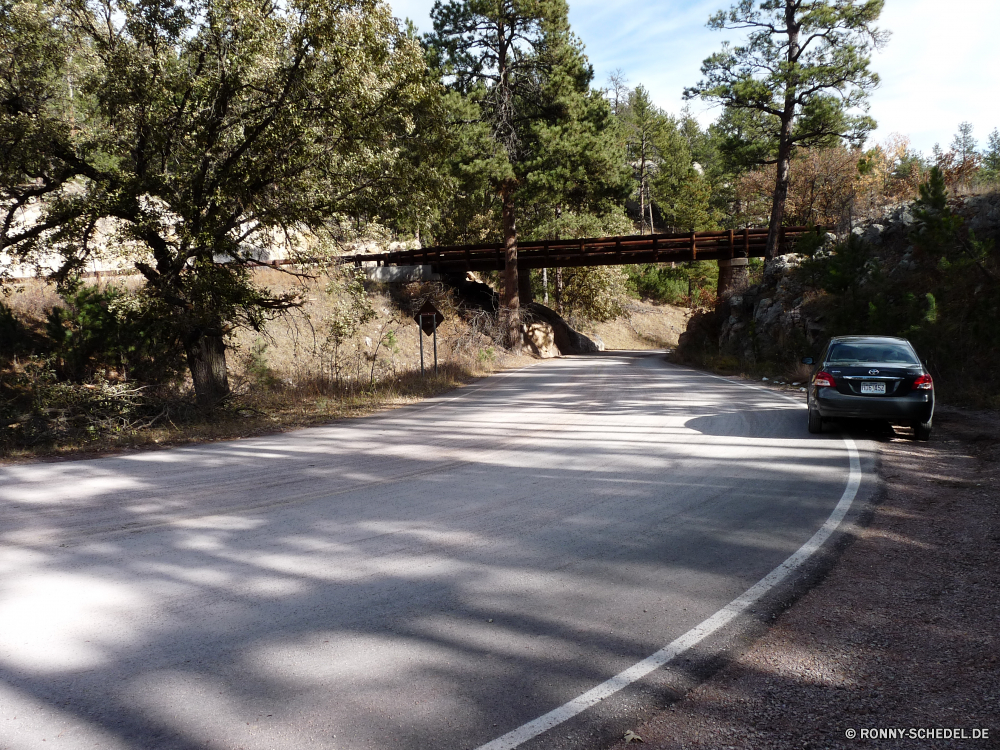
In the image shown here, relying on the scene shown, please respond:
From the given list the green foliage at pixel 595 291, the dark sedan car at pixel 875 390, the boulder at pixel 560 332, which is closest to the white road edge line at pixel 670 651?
the dark sedan car at pixel 875 390

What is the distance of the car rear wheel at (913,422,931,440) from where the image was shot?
1016 cm

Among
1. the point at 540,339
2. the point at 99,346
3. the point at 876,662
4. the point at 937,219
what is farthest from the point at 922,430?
the point at 540,339

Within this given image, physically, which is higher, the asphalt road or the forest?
the forest

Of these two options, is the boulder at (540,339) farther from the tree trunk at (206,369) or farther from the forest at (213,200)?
the tree trunk at (206,369)

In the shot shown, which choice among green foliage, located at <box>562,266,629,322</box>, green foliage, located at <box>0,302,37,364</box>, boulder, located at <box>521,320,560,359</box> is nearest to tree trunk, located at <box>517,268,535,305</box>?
boulder, located at <box>521,320,560,359</box>

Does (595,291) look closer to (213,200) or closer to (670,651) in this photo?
(213,200)

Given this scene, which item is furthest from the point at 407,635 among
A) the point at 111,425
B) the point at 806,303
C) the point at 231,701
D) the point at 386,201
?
the point at 806,303

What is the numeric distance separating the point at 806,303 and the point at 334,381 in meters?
17.5

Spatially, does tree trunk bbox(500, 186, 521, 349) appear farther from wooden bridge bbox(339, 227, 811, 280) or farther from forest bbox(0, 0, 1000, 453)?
forest bbox(0, 0, 1000, 453)

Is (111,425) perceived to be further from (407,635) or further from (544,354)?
(544,354)

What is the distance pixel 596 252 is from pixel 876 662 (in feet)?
117

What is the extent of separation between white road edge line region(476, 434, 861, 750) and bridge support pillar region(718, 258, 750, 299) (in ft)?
107

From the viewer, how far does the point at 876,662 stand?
12.2 feet

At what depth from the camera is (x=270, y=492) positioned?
A: 7.50m
